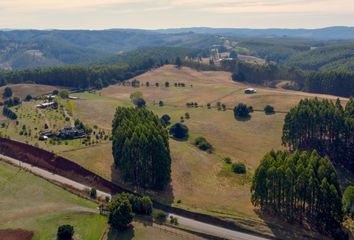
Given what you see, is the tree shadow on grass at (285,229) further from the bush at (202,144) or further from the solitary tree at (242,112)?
the solitary tree at (242,112)

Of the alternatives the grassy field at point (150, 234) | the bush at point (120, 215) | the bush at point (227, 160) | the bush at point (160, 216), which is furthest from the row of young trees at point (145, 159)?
the bush at point (227, 160)

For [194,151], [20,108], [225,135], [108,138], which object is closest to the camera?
[194,151]

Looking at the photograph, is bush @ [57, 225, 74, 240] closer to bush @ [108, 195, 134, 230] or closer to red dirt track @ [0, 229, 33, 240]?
red dirt track @ [0, 229, 33, 240]

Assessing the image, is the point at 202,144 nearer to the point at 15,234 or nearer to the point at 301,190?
the point at 301,190

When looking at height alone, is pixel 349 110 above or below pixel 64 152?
above

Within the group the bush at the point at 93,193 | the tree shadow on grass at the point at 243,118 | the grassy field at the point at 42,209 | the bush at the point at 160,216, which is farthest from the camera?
the tree shadow on grass at the point at 243,118

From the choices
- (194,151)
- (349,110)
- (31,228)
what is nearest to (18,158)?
(31,228)

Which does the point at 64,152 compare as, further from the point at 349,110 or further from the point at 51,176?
the point at 349,110

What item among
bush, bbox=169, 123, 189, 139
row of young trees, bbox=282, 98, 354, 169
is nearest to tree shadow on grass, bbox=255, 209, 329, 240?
row of young trees, bbox=282, 98, 354, 169
